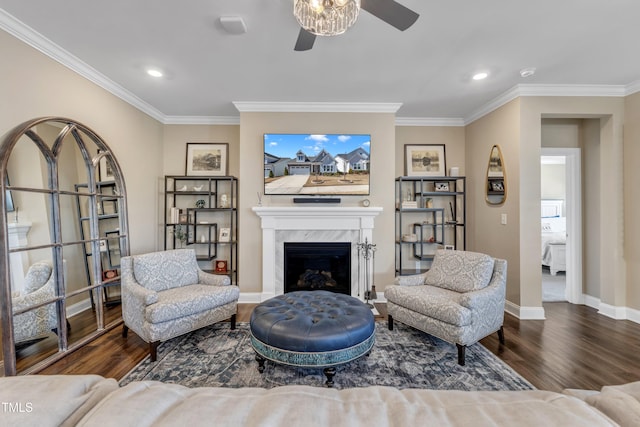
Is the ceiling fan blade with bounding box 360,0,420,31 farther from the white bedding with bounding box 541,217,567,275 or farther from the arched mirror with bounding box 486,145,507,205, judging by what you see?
the white bedding with bounding box 541,217,567,275

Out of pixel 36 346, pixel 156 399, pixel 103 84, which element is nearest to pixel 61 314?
pixel 36 346

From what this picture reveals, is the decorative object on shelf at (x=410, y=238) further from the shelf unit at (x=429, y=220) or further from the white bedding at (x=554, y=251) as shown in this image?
the white bedding at (x=554, y=251)

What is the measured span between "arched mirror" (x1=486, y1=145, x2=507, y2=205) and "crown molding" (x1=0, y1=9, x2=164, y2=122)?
4.88 metres

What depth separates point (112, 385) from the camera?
69 cm

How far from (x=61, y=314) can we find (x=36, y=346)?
0.91 ft

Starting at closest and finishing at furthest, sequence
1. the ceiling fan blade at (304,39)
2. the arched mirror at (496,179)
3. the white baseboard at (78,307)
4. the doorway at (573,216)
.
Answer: the ceiling fan blade at (304,39)
the white baseboard at (78,307)
the arched mirror at (496,179)
the doorway at (573,216)

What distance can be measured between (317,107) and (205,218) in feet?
8.04

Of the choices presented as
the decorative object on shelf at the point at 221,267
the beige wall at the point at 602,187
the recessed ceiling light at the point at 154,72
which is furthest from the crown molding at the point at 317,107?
the decorative object on shelf at the point at 221,267

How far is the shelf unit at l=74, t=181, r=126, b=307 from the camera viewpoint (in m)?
2.76

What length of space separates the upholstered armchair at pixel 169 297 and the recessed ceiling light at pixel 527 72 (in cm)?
389

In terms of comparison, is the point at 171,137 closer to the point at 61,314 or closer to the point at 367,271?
the point at 61,314

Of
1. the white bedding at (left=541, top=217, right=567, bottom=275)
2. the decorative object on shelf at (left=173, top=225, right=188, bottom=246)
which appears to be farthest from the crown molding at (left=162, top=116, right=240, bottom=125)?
the white bedding at (left=541, top=217, right=567, bottom=275)

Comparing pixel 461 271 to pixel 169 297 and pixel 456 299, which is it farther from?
pixel 169 297

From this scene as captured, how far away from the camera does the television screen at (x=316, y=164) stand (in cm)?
374
